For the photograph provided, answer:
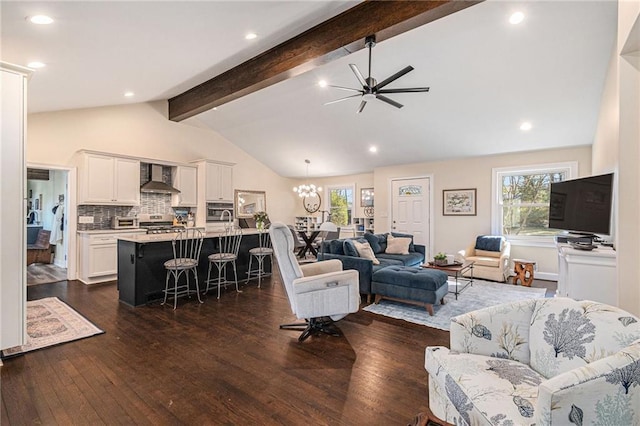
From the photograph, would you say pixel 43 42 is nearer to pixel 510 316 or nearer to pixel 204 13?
pixel 204 13

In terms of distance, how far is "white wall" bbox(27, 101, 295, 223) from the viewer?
5371 millimetres

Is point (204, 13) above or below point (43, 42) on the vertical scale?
above

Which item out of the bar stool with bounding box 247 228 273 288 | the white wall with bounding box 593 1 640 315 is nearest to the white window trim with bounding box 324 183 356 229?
the bar stool with bounding box 247 228 273 288

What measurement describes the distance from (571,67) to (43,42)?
5901 mm

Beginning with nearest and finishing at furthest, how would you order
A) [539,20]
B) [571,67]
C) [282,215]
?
[539,20] → [571,67] → [282,215]

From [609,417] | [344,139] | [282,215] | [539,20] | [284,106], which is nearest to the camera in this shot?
[609,417]

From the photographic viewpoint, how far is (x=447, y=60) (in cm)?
419

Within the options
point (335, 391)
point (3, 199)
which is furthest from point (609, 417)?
point (3, 199)

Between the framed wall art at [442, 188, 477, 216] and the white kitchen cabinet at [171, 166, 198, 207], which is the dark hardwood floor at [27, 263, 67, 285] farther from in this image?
the framed wall art at [442, 188, 477, 216]

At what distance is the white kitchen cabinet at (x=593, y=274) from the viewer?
9.62 feet

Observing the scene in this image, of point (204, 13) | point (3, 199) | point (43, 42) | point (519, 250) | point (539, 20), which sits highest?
point (539, 20)

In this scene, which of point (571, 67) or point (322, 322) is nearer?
point (322, 322)

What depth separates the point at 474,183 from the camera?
6.88 m

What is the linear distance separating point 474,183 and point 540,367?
5.88 metres
